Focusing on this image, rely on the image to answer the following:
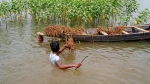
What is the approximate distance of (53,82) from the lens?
6082mm

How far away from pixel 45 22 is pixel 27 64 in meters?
6.55

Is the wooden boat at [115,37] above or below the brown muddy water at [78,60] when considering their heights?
above

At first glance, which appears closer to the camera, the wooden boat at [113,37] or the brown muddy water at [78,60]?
the brown muddy water at [78,60]

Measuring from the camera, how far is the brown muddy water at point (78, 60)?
6.28 meters

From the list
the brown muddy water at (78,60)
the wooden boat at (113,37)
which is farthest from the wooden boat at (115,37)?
the brown muddy water at (78,60)

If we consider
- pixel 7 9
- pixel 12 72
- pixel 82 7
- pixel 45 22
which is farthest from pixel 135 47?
pixel 7 9

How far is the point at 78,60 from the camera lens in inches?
305

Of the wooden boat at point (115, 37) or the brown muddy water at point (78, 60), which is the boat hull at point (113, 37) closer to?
the wooden boat at point (115, 37)

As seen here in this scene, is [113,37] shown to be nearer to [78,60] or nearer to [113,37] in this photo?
[113,37]

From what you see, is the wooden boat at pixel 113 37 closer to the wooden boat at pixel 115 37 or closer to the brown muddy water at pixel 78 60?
the wooden boat at pixel 115 37

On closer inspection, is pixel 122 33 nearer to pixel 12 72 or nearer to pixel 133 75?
pixel 133 75

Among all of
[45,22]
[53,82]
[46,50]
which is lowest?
[53,82]

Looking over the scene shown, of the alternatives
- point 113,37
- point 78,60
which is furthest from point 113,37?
point 78,60

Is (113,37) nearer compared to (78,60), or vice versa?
(78,60)
